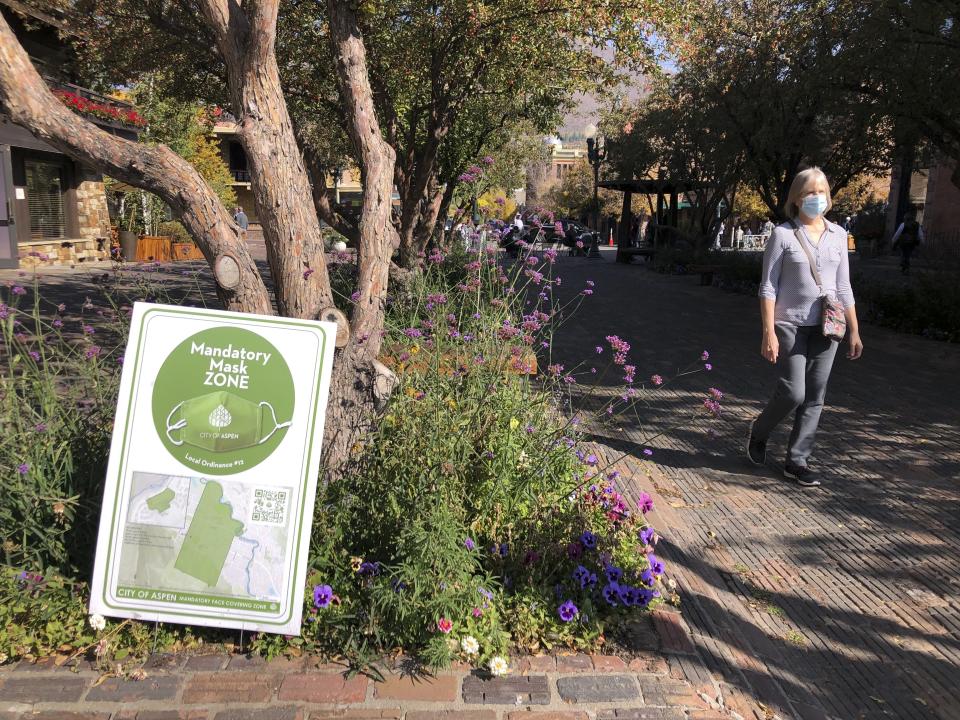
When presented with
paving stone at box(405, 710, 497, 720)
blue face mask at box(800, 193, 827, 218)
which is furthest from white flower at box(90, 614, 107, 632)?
blue face mask at box(800, 193, 827, 218)

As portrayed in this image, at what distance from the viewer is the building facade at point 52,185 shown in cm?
1886

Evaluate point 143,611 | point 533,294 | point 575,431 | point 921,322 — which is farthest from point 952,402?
point 533,294

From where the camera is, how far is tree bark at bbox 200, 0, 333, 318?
3.69 m

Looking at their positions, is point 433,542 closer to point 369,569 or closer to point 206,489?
point 369,569

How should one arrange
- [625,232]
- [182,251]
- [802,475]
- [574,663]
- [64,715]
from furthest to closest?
[625,232] < [182,251] < [802,475] < [574,663] < [64,715]

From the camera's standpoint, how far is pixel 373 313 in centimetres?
427

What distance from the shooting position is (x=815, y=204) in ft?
14.9

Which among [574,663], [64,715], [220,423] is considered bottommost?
[64,715]

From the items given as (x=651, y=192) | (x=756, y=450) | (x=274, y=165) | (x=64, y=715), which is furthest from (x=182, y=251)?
(x=64, y=715)

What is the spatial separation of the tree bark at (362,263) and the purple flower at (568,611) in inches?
43.4

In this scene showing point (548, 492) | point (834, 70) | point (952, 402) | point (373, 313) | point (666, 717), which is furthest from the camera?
point (834, 70)

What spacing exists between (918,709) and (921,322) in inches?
341

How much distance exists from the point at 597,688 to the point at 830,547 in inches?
74.8

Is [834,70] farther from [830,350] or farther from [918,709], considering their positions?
[918,709]
